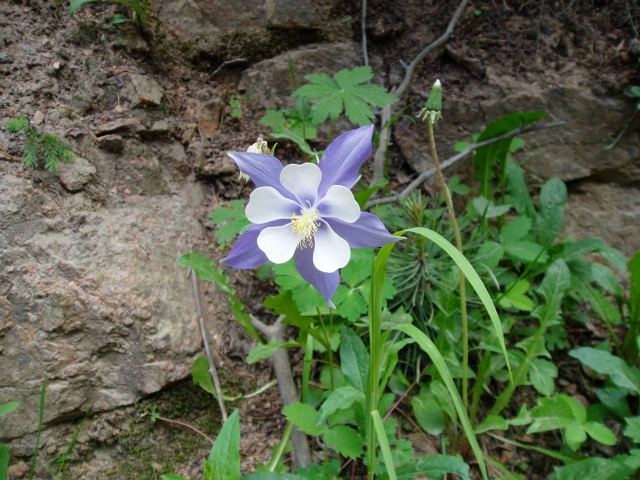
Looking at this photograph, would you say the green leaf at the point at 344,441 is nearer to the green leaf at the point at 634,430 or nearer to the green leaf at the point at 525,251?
the green leaf at the point at 634,430

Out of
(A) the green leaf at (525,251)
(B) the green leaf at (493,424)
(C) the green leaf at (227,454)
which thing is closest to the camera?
(C) the green leaf at (227,454)

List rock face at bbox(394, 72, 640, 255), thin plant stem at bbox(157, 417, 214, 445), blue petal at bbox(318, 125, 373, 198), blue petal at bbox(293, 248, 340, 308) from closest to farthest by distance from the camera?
blue petal at bbox(318, 125, 373, 198) < blue petal at bbox(293, 248, 340, 308) < thin plant stem at bbox(157, 417, 214, 445) < rock face at bbox(394, 72, 640, 255)

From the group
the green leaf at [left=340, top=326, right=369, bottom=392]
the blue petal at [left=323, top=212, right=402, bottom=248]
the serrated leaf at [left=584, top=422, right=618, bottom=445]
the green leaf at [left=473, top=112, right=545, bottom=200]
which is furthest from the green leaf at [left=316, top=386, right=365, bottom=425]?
the green leaf at [left=473, top=112, right=545, bottom=200]

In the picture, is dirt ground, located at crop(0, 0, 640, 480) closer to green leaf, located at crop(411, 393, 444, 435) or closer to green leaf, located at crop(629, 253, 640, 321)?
green leaf, located at crop(411, 393, 444, 435)

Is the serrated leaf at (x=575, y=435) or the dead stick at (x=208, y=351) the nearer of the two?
the serrated leaf at (x=575, y=435)

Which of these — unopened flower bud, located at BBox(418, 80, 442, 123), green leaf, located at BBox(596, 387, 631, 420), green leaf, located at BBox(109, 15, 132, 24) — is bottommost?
green leaf, located at BBox(596, 387, 631, 420)

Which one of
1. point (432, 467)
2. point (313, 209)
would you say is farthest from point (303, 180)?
point (432, 467)

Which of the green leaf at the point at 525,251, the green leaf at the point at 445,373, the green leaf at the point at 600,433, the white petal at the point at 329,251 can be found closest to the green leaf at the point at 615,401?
the green leaf at the point at 600,433

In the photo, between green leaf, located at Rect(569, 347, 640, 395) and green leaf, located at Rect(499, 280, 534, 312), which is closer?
green leaf, located at Rect(569, 347, 640, 395)

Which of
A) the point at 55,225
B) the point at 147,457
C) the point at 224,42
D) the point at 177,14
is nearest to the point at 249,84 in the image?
the point at 224,42
